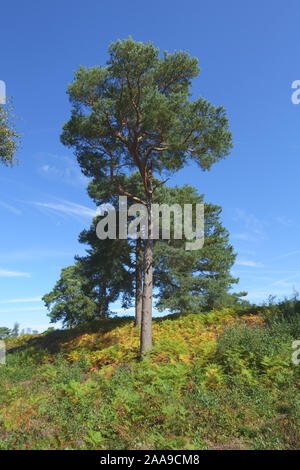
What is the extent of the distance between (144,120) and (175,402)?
31.9 ft

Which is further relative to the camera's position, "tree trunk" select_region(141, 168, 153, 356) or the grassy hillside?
"tree trunk" select_region(141, 168, 153, 356)

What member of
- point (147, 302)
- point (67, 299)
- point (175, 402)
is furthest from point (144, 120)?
point (67, 299)

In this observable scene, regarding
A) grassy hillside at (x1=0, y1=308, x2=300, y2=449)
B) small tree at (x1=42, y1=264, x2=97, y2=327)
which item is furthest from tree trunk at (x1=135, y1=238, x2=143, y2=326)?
small tree at (x1=42, y1=264, x2=97, y2=327)

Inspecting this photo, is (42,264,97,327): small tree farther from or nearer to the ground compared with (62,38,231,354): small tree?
nearer to the ground

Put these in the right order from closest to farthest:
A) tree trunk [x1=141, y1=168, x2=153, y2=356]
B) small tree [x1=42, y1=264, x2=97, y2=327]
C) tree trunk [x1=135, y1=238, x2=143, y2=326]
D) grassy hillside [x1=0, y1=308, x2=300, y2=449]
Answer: grassy hillside [x1=0, y1=308, x2=300, y2=449], tree trunk [x1=141, y1=168, x2=153, y2=356], tree trunk [x1=135, y1=238, x2=143, y2=326], small tree [x1=42, y1=264, x2=97, y2=327]

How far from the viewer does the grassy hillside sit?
5.21 metres

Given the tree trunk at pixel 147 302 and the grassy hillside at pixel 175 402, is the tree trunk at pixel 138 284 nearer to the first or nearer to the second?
the tree trunk at pixel 147 302

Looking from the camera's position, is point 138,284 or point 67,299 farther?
point 67,299

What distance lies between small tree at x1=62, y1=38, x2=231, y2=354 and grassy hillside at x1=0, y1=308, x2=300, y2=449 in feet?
10.0

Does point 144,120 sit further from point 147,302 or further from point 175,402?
point 175,402

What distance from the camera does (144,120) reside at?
11.1 m

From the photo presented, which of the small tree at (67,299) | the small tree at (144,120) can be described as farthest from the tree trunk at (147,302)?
the small tree at (67,299)

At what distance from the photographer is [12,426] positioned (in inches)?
233

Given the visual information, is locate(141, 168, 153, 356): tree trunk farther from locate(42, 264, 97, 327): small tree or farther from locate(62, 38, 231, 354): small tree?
locate(42, 264, 97, 327): small tree
